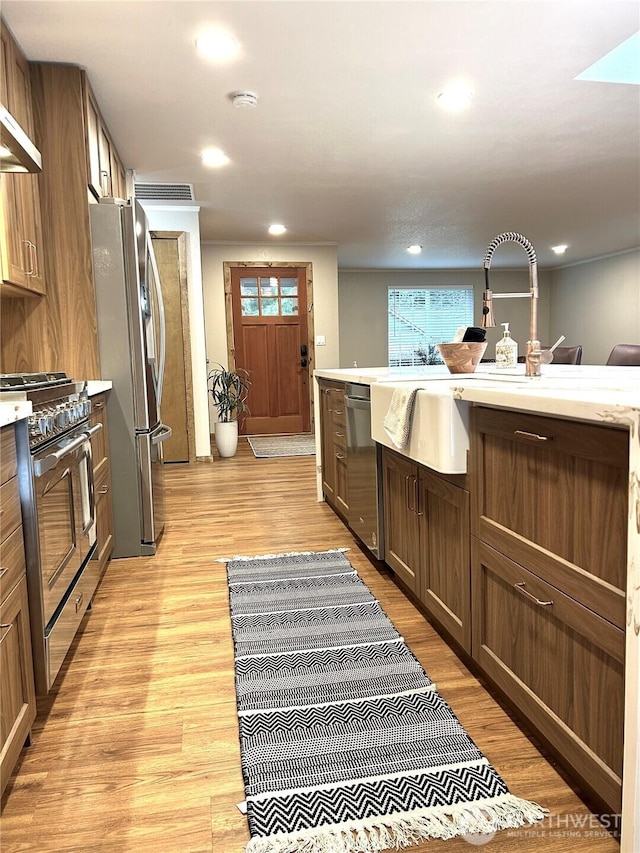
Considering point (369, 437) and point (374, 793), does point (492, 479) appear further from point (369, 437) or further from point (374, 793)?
point (369, 437)

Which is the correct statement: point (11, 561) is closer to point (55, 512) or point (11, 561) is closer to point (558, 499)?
point (55, 512)

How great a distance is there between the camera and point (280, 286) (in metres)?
7.12

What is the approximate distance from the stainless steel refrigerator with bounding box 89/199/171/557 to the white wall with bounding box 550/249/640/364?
757 centimetres

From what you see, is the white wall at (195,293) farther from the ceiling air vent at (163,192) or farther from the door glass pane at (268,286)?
the door glass pane at (268,286)

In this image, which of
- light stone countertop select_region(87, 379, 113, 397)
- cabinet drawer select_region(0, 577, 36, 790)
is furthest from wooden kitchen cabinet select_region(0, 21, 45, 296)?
cabinet drawer select_region(0, 577, 36, 790)

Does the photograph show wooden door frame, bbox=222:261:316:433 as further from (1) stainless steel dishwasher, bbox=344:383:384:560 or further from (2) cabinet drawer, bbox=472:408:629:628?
(2) cabinet drawer, bbox=472:408:629:628

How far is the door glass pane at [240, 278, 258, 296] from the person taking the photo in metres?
7.04

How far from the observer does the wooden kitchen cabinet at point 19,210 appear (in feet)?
7.63

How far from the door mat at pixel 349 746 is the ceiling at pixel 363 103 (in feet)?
7.82

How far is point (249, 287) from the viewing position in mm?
7059

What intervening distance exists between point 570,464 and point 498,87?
2.66 metres

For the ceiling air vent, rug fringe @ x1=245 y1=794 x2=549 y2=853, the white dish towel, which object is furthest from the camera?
the ceiling air vent

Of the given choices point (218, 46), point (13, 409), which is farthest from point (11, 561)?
point (218, 46)

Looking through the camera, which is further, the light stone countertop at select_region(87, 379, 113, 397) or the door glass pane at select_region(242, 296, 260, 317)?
the door glass pane at select_region(242, 296, 260, 317)
